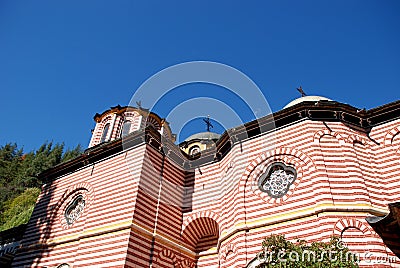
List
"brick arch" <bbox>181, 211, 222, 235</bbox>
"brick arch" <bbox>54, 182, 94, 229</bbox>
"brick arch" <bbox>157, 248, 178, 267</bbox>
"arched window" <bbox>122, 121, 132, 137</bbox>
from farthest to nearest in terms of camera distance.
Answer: "arched window" <bbox>122, 121, 132, 137</bbox> < "brick arch" <bbox>54, 182, 94, 229</bbox> < "brick arch" <bbox>181, 211, 222, 235</bbox> < "brick arch" <bbox>157, 248, 178, 267</bbox>

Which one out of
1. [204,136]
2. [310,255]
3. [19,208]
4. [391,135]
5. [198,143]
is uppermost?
[204,136]

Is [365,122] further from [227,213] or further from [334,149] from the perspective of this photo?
[227,213]

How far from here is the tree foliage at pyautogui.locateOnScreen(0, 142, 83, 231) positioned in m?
33.7

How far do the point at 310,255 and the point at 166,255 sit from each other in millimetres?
6121

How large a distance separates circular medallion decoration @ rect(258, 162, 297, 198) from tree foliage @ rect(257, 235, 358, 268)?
144 inches

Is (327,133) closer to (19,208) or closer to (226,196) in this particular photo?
(226,196)

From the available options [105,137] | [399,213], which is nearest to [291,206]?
[399,213]

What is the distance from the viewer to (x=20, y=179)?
138ft

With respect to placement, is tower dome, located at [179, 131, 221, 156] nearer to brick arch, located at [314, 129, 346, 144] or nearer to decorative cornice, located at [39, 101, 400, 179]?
decorative cornice, located at [39, 101, 400, 179]

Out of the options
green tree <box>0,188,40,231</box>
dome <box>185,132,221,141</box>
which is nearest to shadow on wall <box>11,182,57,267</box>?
dome <box>185,132,221,141</box>

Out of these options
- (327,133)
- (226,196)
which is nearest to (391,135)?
(327,133)

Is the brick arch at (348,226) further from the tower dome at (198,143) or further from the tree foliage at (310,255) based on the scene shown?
the tower dome at (198,143)

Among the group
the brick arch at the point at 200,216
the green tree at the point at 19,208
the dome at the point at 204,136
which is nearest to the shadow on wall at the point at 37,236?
the brick arch at the point at 200,216

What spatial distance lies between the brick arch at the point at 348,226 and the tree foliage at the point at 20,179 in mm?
27336
